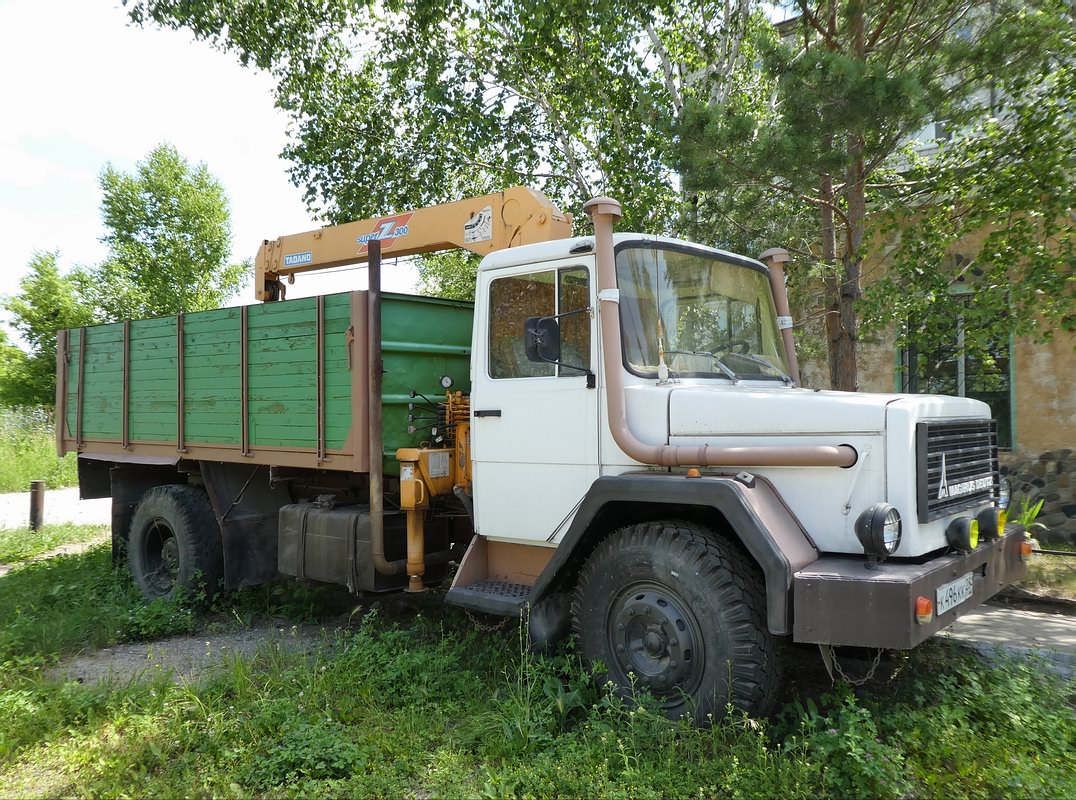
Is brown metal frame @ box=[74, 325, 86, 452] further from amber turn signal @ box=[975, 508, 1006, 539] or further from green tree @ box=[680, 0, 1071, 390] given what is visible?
amber turn signal @ box=[975, 508, 1006, 539]

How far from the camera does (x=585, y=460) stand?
4.31 m

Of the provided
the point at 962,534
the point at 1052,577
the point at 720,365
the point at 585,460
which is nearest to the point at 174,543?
the point at 585,460

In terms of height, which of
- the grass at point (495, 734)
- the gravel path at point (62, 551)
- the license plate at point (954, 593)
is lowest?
the gravel path at point (62, 551)

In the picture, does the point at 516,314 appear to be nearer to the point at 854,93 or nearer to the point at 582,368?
the point at 582,368

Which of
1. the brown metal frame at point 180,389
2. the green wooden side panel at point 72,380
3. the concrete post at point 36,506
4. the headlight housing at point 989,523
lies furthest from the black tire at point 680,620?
the concrete post at point 36,506

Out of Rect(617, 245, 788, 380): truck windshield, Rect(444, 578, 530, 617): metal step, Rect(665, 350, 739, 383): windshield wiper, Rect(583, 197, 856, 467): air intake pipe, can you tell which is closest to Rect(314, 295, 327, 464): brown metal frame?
Rect(444, 578, 530, 617): metal step

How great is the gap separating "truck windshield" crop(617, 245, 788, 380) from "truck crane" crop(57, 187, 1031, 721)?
0.02 m

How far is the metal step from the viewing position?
4.43 metres

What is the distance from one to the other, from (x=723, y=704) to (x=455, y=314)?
3.30 meters

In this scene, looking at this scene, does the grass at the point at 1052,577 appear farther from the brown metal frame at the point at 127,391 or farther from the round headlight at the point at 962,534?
the brown metal frame at the point at 127,391

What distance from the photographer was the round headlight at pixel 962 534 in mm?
3701

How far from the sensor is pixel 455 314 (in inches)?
225

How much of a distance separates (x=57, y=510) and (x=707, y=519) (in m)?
13.6

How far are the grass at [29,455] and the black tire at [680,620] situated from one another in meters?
15.2
